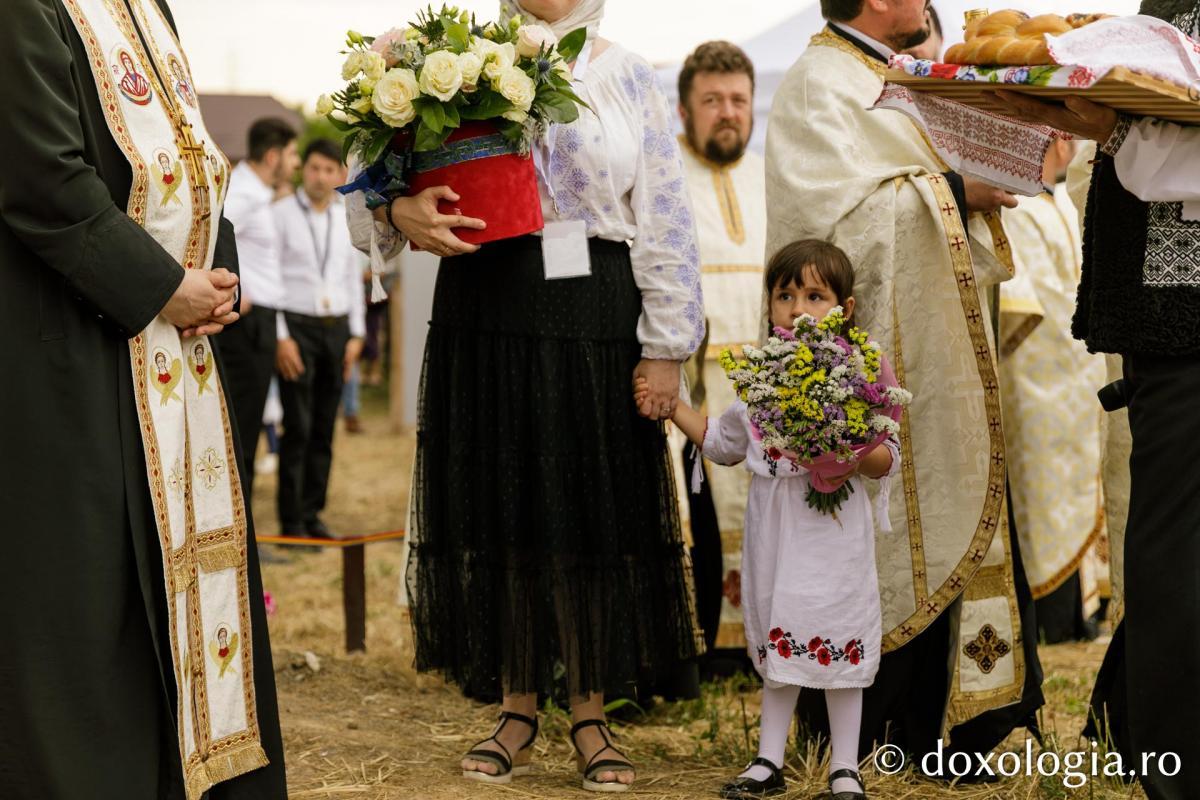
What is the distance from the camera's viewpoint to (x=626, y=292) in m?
3.88

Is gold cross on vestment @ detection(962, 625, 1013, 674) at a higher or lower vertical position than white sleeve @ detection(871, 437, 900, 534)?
lower

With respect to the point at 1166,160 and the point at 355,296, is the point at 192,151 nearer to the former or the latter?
the point at 1166,160

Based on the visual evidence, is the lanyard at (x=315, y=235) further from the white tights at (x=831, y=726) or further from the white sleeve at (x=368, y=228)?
the white tights at (x=831, y=726)

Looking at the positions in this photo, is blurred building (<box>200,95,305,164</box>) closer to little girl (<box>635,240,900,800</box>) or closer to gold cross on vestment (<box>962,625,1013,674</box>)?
little girl (<box>635,240,900,800</box>)

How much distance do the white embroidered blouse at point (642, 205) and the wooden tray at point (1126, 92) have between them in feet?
2.68

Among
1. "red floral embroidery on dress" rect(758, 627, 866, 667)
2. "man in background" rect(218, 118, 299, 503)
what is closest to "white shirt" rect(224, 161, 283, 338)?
"man in background" rect(218, 118, 299, 503)

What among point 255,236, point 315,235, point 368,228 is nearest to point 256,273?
point 255,236

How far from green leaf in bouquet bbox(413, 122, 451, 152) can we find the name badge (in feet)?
1.25

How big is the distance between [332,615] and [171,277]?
4.17 m

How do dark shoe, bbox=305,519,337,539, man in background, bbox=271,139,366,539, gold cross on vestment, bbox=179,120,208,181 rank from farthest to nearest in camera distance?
dark shoe, bbox=305,519,337,539 → man in background, bbox=271,139,366,539 → gold cross on vestment, bbox=179,120,208,181

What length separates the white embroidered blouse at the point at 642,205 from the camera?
3.77m

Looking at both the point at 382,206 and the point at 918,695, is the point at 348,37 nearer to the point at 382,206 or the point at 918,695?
the point at 382,206

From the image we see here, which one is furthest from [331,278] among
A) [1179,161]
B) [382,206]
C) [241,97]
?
[1179,161]

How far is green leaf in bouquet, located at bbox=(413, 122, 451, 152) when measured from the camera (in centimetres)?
343
